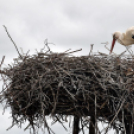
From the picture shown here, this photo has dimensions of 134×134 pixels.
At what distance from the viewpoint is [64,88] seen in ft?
10.1

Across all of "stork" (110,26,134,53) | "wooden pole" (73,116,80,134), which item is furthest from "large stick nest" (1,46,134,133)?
"stork" (110,26,134,53)

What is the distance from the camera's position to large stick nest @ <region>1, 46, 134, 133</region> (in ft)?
10.2

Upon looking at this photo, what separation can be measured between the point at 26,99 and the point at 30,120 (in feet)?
1.16

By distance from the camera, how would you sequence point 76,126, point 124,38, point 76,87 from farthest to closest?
point 124,38 < point 76,126 < point 76,87

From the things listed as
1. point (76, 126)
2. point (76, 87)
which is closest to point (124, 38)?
point (76, 126)

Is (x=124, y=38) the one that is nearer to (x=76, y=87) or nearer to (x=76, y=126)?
(x=76, y=126)

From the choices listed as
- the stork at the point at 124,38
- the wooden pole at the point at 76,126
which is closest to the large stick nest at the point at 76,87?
the wooden pole at the point at 76,126

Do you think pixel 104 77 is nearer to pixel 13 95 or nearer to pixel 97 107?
pixel 97 107

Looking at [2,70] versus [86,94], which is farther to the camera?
[2,70]

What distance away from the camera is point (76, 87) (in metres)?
3.10

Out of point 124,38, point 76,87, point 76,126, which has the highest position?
point 124,38

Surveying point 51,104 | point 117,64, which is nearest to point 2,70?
point 51,104

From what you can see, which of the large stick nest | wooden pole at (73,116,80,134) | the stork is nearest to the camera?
the large stick nest

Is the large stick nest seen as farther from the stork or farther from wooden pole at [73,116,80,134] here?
the stork
